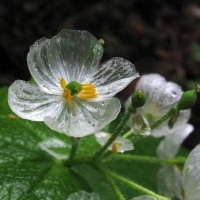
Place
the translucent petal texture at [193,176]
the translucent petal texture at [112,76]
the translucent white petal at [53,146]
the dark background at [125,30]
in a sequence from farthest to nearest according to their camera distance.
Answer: the dark background at [125,30]
the translucent white petal at [53,146]
the translucent petal texture at [112,76]
the translucent petal texture at [193,176]

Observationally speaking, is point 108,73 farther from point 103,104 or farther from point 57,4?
point 57,4

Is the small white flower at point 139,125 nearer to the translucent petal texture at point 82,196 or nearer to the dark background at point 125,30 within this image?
the translucent petal texture at point 82,196

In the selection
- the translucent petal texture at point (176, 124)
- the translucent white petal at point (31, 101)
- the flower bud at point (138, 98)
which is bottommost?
the translucent petal texture at point (176, 124)

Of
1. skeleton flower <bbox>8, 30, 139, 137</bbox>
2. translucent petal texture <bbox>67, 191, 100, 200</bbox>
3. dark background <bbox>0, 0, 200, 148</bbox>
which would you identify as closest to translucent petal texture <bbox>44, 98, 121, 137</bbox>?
skeleton flower <bbox>8, 30, 139, 137</bbox>

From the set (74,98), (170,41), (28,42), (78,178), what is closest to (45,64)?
(74,98)

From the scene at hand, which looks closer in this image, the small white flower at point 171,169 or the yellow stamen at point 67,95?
the yellow stamen at point 67,95

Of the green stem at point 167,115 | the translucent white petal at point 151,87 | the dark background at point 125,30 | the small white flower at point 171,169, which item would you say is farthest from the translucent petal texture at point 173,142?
the dark background at point 125,30

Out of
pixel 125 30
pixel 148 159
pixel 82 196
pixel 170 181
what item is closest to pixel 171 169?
pixel 170 181

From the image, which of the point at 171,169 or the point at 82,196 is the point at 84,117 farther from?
the point at 171,169
